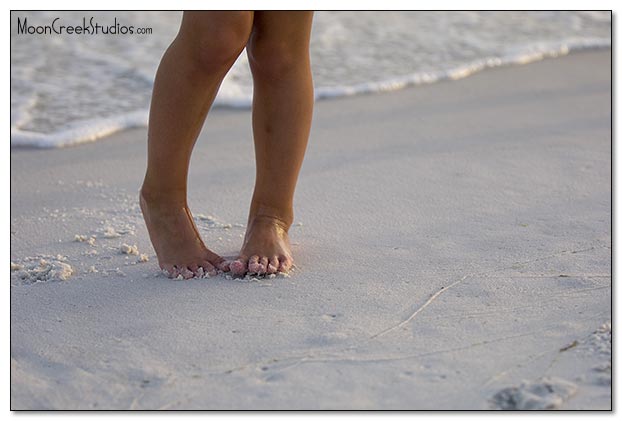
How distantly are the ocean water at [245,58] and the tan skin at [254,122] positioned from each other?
136 cm

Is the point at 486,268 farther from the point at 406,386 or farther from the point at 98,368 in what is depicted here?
the point at 98,368

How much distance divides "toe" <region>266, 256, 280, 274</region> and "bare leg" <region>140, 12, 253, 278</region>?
0.11 meters

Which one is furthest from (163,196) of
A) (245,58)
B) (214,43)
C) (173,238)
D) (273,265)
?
(245,58)

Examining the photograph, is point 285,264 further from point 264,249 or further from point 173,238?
point 173,238

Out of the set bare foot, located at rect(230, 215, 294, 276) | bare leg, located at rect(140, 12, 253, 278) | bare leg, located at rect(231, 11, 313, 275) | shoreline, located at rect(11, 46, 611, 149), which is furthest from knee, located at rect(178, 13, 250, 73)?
shoreline, located at rect(11, 46, 611, 149)

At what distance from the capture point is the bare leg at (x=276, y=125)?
7.13 ft

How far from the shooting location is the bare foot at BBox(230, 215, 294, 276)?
2.25m

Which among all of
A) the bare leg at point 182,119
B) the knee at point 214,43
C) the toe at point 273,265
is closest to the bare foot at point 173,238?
the bare leg at point 182,119

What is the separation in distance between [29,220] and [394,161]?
1.21 metres

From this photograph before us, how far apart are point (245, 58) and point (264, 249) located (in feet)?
9.12

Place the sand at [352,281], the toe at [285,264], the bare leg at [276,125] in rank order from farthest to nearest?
the toe at [285,264], the bare leg at [276,125], the sand at [352,281]

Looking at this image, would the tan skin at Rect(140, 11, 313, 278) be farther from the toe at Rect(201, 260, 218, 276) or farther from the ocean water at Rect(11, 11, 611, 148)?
the ocean water at Rect(11, 11, 611, 148)

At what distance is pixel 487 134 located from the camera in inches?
137

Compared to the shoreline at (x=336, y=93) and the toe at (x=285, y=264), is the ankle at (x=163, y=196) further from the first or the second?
the shoreline at (x=336, y=93)
